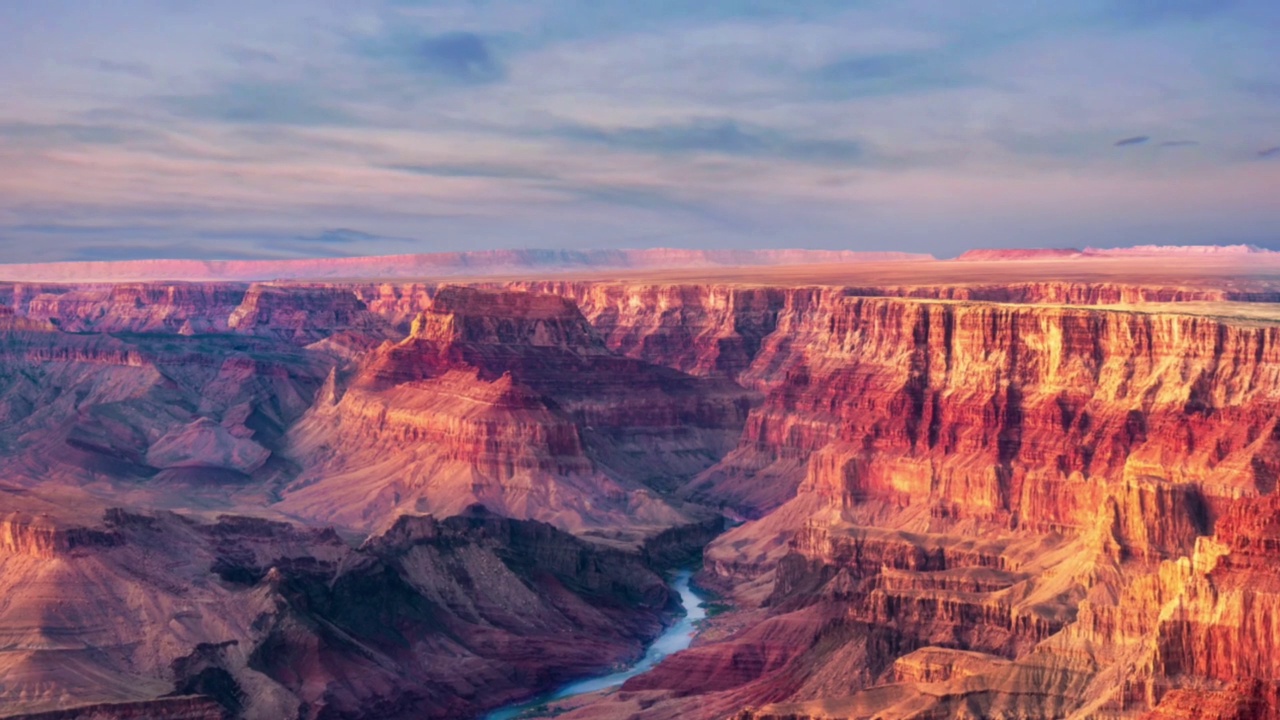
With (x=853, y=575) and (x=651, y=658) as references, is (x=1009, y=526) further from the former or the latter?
(x=651, y=658)

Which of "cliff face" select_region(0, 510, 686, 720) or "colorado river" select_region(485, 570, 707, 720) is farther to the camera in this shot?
"colorado river" select_region(485, 570, 707, 720)

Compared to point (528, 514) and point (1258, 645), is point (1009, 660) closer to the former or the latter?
point (1258, 645)

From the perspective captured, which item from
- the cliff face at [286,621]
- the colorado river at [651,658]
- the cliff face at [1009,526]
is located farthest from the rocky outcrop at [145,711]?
the cliff face at [1009,526]

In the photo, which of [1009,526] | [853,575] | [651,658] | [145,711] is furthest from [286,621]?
[1009,526]

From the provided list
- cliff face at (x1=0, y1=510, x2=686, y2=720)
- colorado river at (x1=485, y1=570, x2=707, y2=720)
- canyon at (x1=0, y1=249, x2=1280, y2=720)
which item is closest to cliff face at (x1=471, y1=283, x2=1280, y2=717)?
canyon at (x1=0, y1=249, x2=1280, y2=720)

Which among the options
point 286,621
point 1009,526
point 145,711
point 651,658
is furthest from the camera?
point 1009,526

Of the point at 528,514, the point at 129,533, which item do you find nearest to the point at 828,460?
the point at 528,514

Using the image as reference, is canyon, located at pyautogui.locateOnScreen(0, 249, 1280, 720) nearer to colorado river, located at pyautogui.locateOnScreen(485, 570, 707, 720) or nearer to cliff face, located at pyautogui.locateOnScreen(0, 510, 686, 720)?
cliff face, located at pyautogui.locateOnScreen(0, 510, 686, 720)

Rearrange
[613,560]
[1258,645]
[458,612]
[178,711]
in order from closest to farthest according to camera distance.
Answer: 1. [1258,645]
2. [178,711]
3. [458,612]
4. [613,560]
